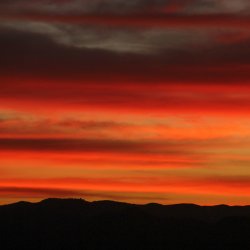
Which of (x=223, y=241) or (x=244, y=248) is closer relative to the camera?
(x=244, y=248)

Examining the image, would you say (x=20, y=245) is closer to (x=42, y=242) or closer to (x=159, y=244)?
(x=42, y=242)

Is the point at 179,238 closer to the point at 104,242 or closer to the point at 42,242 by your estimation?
the point at 104,242

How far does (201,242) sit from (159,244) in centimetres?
1052

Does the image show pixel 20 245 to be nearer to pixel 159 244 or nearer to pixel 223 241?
pixel 159 244

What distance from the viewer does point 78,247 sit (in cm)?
19275

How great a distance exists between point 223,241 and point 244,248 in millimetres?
13620

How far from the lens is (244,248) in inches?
6998

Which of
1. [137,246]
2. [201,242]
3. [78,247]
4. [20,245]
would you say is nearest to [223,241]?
[201,242]

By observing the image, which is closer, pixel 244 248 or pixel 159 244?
pixel 244 248

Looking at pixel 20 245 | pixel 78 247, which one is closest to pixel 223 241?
pixel 78 247

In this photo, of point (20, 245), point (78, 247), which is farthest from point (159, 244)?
point (20, 245)

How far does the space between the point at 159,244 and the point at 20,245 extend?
3482 cm

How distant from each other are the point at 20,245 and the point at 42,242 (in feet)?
18.1

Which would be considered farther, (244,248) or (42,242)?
(42,242)
